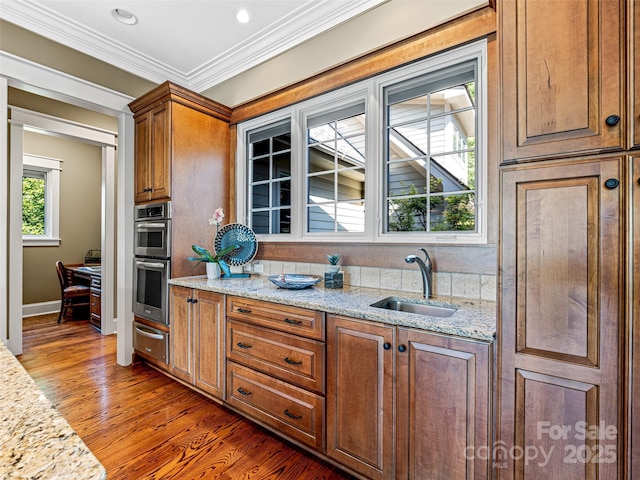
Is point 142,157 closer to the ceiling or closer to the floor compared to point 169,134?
closer to the floor

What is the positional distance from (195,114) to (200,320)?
1876mm

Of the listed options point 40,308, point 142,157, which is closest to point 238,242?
point 142,157

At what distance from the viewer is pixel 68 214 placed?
5.43 meters

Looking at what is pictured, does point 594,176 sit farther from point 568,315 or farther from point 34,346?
point 34,346

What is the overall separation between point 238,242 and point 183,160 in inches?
34.8

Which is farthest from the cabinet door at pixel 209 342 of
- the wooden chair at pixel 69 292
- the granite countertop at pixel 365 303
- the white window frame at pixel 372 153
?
the wooden chair at pixel 69 292

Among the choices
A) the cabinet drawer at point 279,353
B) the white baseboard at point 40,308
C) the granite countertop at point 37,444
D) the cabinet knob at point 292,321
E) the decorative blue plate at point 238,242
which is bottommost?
the white baseboard at point 40,308

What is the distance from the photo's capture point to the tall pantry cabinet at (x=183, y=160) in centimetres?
280

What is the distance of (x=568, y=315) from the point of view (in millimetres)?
1116

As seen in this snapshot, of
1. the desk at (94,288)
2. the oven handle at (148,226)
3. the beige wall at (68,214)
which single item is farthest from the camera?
the beige wall at (68,214)

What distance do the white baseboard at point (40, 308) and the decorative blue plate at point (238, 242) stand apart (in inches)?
162

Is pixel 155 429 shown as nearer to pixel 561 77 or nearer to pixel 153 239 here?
pixel 153 239

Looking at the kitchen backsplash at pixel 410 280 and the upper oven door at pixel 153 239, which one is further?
the upper oven door at pixel 153 239

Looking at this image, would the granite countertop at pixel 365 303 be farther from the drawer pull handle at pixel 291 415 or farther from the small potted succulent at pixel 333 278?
the drawer pull handle at pixel 291 415
